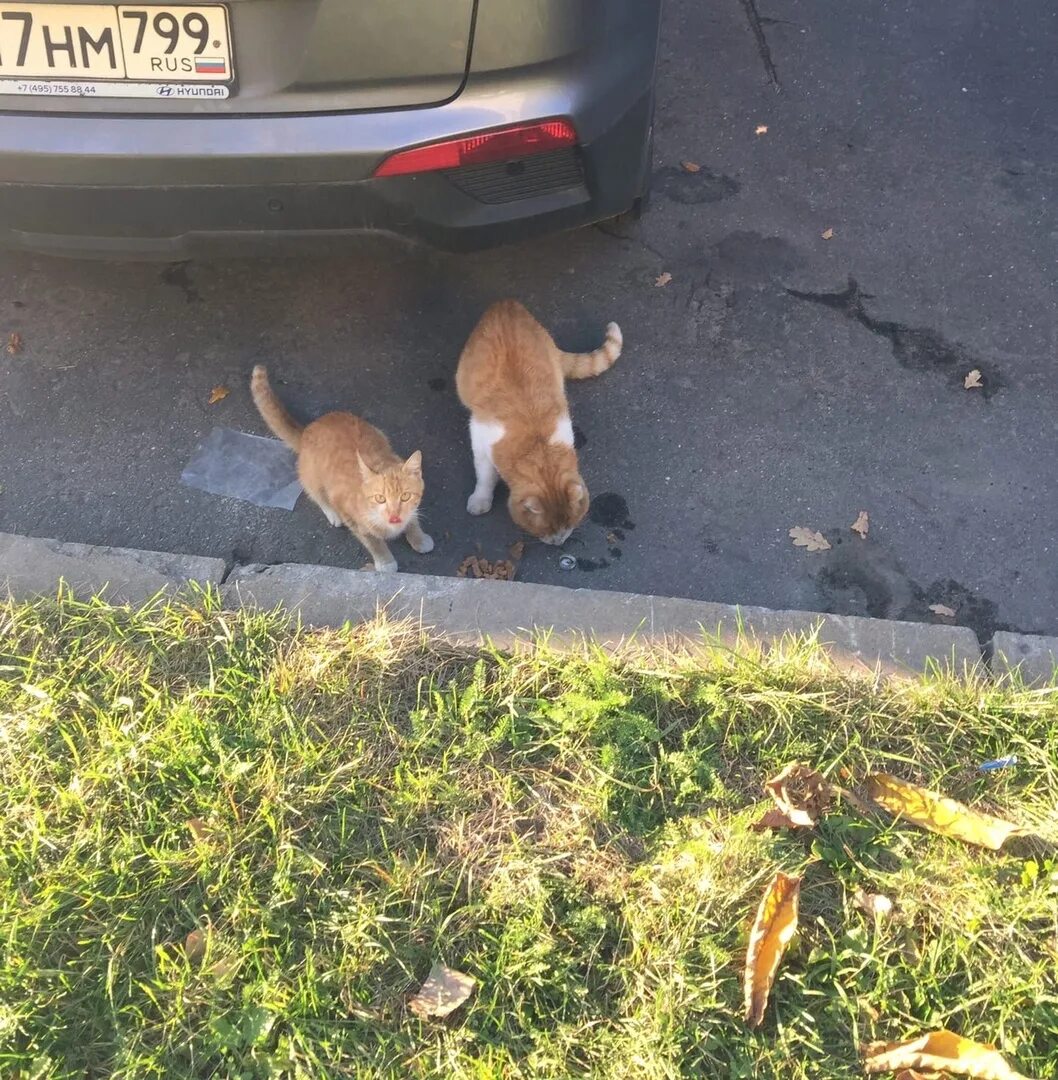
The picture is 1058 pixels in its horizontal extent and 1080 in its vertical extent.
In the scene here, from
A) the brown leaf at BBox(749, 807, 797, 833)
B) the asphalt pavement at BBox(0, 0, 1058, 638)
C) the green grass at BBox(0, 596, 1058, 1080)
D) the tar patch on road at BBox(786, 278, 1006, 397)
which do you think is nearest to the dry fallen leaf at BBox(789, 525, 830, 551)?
the asphalt pavement at BBox(0, 0, 1058, 638)

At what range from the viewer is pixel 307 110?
2469mm

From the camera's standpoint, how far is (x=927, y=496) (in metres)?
3.34

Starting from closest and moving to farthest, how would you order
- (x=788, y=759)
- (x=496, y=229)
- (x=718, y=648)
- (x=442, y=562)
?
(x=788, y=759)
(x=718, y=648)
(x=496, y=229)
(x=442, y=562)

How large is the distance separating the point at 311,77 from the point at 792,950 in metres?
2.54

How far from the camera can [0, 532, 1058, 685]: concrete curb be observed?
2.64m

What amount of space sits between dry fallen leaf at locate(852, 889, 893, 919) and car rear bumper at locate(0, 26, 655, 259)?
7.04 feet

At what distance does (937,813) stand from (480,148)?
2.17 meters

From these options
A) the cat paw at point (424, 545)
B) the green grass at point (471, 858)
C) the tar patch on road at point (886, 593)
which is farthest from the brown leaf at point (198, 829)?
the tar patch on road at point (886, 593)

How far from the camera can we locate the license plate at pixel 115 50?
2.37m

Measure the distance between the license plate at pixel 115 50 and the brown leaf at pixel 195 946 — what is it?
7.19 feet

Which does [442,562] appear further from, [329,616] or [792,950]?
[792,950]

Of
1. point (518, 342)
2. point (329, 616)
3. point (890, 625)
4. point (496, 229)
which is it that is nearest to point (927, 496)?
point (890, 625)

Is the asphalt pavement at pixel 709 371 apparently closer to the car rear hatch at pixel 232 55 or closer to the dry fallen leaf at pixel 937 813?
the car rear hatch at pixel 232 55

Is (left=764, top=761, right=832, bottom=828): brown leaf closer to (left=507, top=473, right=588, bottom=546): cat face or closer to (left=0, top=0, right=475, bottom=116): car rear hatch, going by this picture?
(left=507, top=473, right=588, bottom=546): cat face
